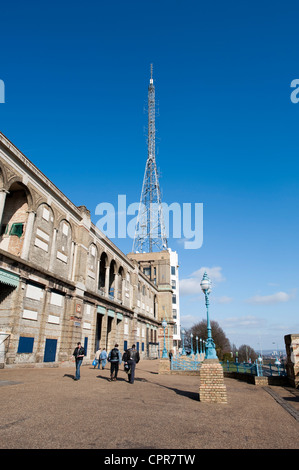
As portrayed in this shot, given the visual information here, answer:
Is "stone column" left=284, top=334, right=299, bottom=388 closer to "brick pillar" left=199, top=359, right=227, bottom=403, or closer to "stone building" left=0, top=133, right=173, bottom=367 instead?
"brick pillar" left=199, top=359, right=227, bottom=403

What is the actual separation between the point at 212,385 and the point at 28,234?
14.8m

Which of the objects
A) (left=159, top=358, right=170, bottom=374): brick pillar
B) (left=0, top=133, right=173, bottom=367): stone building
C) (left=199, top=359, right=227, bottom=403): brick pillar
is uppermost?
(left=0, top=133, right=173, bottom=367): stone building

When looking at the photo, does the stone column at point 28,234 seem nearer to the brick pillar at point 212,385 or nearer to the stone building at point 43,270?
the stone building at point 43,270

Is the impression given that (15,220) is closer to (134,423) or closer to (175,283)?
(134,423)

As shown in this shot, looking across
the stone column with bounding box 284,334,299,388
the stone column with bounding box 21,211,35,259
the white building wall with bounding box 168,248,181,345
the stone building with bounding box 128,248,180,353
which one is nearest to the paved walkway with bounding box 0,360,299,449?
the stone column with bounding box 284,334,299,388

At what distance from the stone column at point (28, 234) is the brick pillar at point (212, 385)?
538 inches

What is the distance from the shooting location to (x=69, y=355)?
21.6m

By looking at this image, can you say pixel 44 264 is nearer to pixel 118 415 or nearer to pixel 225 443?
pixel 118 415

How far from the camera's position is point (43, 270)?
1928cm

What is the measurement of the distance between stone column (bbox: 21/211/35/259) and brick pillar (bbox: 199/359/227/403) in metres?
13.7

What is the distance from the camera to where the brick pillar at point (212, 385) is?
8.75 m

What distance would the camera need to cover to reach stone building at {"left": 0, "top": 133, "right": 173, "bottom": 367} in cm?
1700

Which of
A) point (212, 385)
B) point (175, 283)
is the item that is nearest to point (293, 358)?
point (212, 385)
